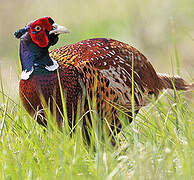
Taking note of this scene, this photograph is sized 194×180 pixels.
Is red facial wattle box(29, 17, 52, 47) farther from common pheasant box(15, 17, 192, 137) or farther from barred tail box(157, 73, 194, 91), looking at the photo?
barred tail box(157, 73, 194, 91)

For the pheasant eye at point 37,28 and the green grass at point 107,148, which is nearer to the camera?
the green grass at point 107,148

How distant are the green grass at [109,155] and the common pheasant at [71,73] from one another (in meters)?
0.40

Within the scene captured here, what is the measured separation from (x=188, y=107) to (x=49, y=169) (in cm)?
148

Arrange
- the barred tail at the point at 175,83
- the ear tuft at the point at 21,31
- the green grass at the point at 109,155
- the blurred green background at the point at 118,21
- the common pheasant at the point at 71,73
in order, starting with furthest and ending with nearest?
the blurred green background at the point at 118,21
the barred tail at the point at 175,83
the ear tuft at the point at 21,31
the common pheasant at the point at 71,73
the green grass at the point at 109,155

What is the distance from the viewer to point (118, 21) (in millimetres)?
12195

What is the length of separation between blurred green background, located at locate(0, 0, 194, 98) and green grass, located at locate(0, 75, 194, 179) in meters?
6.64

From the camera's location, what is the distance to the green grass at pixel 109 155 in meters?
2.93

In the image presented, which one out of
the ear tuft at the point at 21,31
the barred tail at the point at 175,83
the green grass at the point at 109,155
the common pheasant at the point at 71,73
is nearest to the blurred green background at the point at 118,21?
the barred tail at the point at 175,83

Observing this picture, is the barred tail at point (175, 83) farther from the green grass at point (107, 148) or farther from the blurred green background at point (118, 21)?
the blurred green background at point (118, 21)

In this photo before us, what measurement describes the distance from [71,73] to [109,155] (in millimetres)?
1503

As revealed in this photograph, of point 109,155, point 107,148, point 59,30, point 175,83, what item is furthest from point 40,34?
point 175,83

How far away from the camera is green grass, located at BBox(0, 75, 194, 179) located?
9.61 feet

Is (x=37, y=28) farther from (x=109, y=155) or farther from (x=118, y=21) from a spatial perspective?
(x=118, y=21)

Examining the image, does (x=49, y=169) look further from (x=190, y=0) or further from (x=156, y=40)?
(x=190, y=0)
